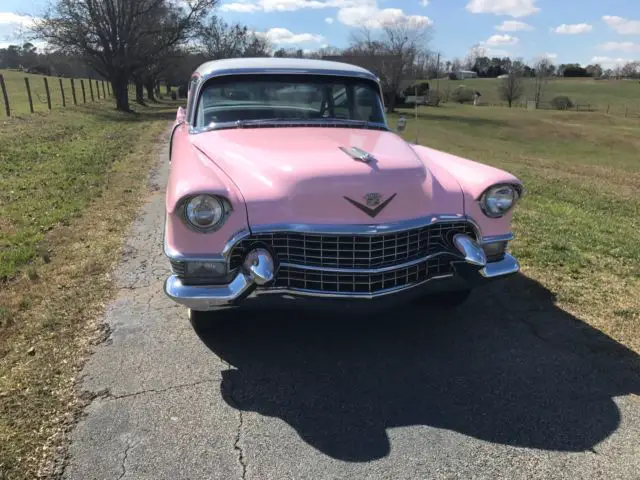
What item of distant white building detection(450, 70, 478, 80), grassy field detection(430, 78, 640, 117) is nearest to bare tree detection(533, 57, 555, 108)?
grassy field detection(430, 78, 640, 117)

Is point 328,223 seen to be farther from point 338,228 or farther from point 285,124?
point 285,124

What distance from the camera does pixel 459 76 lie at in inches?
4129

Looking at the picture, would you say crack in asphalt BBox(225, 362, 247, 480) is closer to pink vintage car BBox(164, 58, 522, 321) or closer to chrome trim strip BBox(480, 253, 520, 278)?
pink vintage car BBox(164, 58, 522, 321)

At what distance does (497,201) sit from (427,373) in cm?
120

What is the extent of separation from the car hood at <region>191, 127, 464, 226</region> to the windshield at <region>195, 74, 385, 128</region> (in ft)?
2.53

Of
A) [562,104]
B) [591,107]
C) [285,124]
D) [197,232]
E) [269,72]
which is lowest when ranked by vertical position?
[591,107]

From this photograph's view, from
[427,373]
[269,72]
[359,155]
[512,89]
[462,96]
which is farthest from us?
[462,96]

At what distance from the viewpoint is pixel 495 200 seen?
355 cm

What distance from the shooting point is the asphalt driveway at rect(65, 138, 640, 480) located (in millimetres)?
2561

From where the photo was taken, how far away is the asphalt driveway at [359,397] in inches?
101

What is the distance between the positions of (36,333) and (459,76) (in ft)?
361

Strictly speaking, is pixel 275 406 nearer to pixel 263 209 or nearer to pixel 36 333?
pixel 263 209

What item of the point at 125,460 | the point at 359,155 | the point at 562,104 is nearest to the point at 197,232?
the point at 359,155

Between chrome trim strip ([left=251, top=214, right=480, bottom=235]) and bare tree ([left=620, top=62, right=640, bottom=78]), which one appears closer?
chrome trim strip ([left=251, top=214, right=480, bottom=235])
